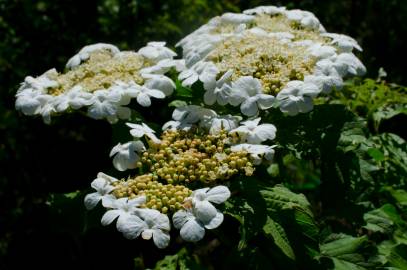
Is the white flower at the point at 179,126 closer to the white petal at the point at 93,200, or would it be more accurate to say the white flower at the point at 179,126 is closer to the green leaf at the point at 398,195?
the white petal at the point at 93,200

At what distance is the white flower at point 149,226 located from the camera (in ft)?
5.68

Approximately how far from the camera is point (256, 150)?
191cm

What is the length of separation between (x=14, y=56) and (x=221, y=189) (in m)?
3.26

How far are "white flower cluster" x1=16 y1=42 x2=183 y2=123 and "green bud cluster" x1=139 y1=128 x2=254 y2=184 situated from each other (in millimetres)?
252

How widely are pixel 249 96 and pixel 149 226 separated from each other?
2.05 feet

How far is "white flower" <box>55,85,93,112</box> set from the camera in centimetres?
220

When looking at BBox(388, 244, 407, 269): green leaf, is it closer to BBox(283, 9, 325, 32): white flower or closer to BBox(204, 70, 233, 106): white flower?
BBox(204, 70, 233, 106): white flower

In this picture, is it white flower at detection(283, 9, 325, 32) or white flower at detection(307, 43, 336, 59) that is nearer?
white flower at detection(307, 43, 336, 59)

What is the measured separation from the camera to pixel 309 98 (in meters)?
2.08

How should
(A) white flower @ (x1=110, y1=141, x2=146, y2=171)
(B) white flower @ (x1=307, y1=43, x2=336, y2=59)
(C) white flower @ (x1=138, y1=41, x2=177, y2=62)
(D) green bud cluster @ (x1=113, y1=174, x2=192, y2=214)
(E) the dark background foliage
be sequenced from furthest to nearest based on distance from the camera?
(E) the dark background foliage < (C) white flower @ (x1=138, y1=41, x2=177, y2=62) < (B) white flower @ (x1=307, y1=43, x2=336, y2=59) < (A) white flower @ (x1=110, y1=141, x2=146, y2=171) < (D) green bud cluster @ (x1=113, y1=174, x2=192, y2=214)

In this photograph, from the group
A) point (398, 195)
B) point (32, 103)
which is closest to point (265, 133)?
point (398, 195)

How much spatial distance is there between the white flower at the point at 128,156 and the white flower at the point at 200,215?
0.33 meters

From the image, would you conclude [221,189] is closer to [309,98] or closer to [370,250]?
[309,98]

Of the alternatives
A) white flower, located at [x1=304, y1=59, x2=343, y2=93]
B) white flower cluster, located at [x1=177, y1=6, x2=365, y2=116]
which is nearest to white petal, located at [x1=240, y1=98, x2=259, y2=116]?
white flower cluster, located at [x1=177, y1=6, x2=365, y2=116]
